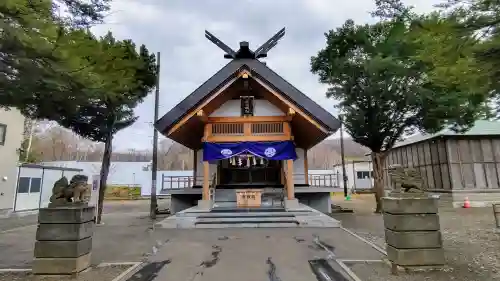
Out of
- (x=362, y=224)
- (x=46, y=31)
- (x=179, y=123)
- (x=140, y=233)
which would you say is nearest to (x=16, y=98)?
(x=46, y=31)

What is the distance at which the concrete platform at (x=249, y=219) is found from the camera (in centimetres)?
946

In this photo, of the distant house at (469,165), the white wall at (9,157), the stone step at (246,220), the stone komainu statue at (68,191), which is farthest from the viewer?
the distant house at (469,165)

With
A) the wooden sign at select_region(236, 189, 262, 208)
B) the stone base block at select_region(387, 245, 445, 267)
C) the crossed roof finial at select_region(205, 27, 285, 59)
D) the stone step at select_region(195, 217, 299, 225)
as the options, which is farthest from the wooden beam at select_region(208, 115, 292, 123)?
the stone base block at select_region(387, 245, 445, 267)

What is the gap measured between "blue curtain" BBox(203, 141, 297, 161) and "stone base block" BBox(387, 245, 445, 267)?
6565 millimetres

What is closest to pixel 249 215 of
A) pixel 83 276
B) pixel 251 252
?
pixel 251 252

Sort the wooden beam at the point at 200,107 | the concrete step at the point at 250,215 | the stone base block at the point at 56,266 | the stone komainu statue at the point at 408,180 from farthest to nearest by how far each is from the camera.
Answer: the wooden beam at the point at 200,107
the concrete step at the point at 250,215
the stone komainu statue at the point at 408,180
the stone base block at the point at 56,266

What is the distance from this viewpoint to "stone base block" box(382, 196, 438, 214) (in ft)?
→ 15.5

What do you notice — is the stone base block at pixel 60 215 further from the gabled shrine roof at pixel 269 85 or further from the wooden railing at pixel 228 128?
the wooden railing at pixel 228 128

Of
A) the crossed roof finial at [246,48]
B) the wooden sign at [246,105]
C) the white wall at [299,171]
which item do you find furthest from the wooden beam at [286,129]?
the crossed roof finial at [246,48]

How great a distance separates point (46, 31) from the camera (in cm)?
452

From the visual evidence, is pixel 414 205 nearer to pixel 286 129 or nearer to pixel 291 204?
pixel 291 204

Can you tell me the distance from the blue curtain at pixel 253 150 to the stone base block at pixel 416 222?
6.39 metres

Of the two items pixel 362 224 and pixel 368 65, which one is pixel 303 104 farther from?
pixel 362 224

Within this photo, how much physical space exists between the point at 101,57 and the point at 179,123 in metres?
4.82
